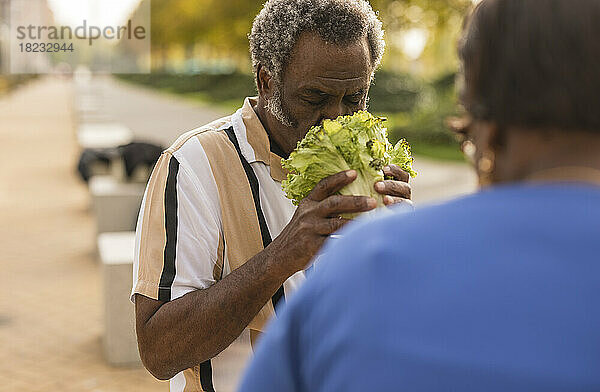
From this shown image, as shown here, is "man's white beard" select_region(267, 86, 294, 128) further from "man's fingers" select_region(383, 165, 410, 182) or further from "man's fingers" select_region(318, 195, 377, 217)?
"man's fingers" select_region(318, 195, 377, 217)

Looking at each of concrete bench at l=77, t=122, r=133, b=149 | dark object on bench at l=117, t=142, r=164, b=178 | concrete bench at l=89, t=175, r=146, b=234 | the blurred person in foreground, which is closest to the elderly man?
the blurred person in foreground

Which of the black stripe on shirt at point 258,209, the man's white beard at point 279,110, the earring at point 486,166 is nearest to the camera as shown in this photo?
the earring at point 486,166

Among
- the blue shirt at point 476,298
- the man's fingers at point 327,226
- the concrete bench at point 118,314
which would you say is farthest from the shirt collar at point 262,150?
the concrete bench at point 118,314

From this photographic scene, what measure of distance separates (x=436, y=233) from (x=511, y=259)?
0.32 ft

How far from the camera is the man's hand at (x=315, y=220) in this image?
77.8 inches

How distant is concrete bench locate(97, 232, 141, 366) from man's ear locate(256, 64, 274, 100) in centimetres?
401

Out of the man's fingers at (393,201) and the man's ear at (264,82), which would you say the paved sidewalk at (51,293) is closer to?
the man's ear at (264,82)

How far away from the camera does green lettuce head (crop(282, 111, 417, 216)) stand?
2.19 metres

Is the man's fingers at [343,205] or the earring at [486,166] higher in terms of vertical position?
the earring at [486,166]

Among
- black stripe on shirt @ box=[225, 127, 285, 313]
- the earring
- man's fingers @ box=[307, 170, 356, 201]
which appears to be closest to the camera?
the earring

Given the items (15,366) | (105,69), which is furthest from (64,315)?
(105,69)

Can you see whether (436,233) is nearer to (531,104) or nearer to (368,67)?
(531,104)

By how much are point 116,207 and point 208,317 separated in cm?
752

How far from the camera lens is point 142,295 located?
2.22 m
